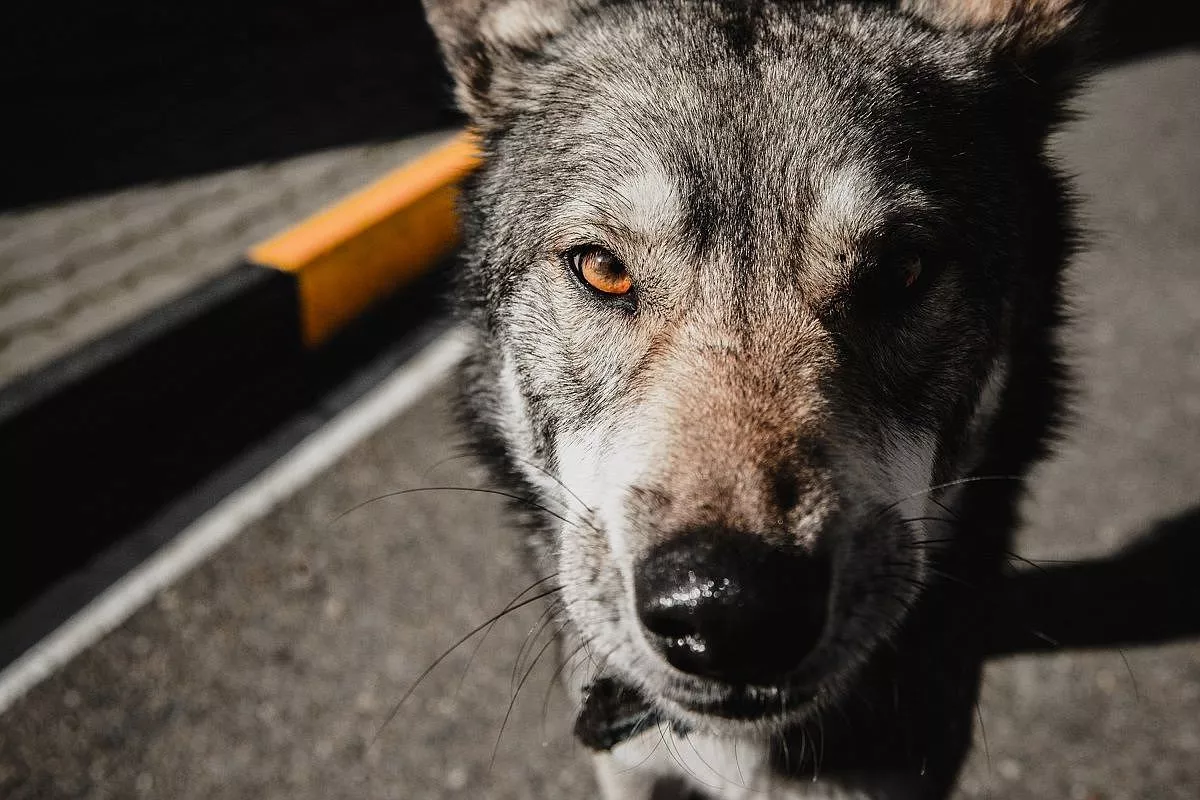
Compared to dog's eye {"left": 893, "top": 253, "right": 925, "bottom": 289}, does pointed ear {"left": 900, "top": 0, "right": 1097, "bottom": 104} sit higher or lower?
higher

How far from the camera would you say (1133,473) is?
12.1 feet

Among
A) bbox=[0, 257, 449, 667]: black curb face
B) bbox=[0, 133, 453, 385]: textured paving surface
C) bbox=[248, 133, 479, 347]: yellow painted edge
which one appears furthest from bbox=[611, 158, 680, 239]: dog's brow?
bbox=[0, 133, 453, 385]: textured paving surface

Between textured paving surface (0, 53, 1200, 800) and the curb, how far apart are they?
49 cm

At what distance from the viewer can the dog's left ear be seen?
7.01 feet

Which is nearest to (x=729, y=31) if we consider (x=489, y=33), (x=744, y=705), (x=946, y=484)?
(x=489, y=33)

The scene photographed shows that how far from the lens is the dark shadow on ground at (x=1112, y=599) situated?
307cm

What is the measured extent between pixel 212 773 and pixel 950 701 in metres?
2.35

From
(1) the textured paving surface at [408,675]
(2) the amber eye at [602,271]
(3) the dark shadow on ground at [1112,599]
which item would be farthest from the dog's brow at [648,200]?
(3) the dark shadow on ground at [1112,599]

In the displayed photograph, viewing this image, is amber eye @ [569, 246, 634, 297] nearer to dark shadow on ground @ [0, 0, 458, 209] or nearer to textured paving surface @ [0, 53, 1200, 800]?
textured paving surface @ [0, 53, 1200, 800]

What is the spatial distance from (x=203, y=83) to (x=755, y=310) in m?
6.35

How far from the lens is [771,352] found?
5.74 feet

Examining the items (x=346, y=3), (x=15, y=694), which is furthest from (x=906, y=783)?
(x=346, y=3)

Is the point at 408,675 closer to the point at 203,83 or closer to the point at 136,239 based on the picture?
the point at 136,239

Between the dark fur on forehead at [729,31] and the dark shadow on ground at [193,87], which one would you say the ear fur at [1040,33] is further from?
the dark shadow on ground at [193,87]
